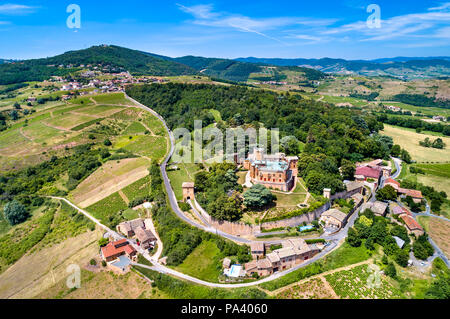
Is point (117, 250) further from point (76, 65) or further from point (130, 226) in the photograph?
point (76, 65)

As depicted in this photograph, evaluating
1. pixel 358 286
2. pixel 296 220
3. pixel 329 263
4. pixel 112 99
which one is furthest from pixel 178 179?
pixel 112 99

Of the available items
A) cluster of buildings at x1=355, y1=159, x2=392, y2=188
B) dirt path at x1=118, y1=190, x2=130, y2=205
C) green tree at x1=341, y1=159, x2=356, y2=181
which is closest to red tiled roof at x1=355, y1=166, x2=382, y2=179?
cluster of buildings at x1=355, y1=159, x2=392, y2=188

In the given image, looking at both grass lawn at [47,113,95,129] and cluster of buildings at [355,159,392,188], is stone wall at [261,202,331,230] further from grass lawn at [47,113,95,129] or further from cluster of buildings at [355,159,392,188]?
grass lawn at [47,113,95,129]

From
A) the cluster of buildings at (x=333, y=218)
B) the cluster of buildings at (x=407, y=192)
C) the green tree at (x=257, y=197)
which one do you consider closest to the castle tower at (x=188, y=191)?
the green tree at (x=257, y=197)

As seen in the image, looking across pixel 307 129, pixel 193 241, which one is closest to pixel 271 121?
pixel 307 129

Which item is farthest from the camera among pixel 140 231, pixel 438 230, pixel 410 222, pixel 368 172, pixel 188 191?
→ pixel 368 172

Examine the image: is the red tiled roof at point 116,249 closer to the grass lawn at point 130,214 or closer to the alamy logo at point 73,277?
the alamy logo at point 73,277

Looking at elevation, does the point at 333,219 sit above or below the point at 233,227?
above
